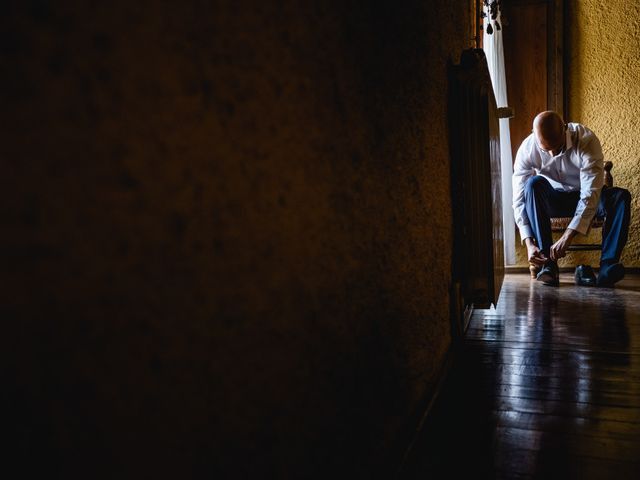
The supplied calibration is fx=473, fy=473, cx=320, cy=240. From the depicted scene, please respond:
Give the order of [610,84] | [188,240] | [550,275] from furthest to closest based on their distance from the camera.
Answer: [610,84], [550,275], [188,240]

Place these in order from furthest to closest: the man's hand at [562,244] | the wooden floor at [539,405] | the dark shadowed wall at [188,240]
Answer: the man's hand at [562,244], the wooden floor at [539,405], the dark shadowed wall at [188,240]

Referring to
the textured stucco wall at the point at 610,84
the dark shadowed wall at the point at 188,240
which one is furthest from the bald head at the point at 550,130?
the dark shadowed wall at the point at 188,240

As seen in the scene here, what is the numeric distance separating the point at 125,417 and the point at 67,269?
0.09m

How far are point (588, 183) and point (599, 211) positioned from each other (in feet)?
0.98

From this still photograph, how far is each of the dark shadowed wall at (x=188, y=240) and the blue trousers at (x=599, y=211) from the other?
261 centimetres

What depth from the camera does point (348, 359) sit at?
0.58 m

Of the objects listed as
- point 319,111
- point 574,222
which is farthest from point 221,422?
point 574,222

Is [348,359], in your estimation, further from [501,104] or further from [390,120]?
[501,104]

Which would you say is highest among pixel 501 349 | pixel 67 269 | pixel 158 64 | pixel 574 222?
pixel 158 64

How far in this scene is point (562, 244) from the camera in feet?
9.04

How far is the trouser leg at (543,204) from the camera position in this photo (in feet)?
9.65

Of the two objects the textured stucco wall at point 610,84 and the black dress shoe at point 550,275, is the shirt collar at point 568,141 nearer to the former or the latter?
the black dress shoe at point 550,275

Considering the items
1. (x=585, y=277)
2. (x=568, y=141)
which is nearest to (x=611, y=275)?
(x=585, y=277)

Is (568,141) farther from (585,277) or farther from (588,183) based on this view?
(585,277)
